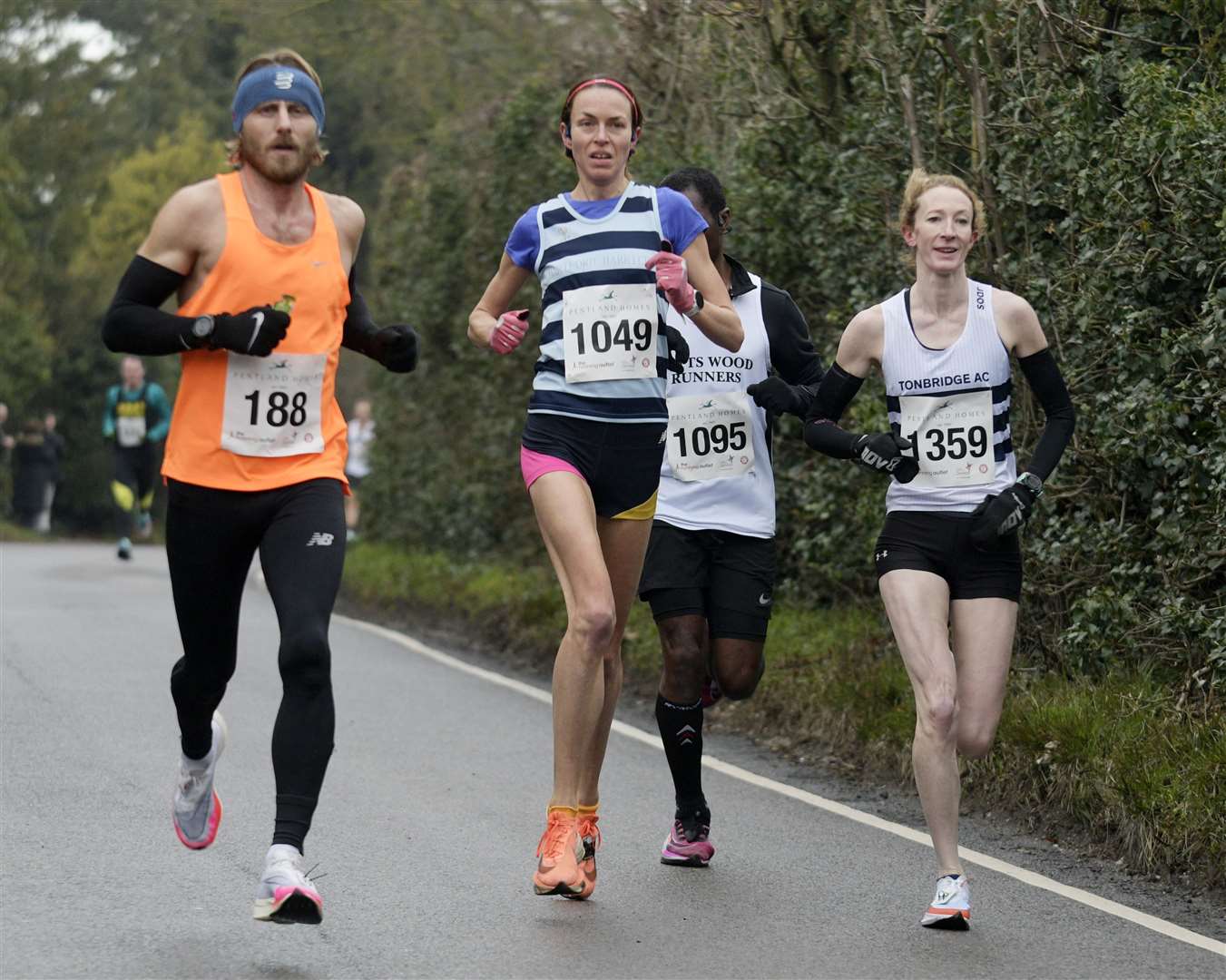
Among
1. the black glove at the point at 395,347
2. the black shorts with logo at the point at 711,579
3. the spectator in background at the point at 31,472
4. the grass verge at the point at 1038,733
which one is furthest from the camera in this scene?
the spectator in background at the point at 31,472

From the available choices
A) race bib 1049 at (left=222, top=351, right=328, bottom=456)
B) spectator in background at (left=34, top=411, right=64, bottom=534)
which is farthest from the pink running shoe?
spectator in background at (left=34, top=411, right=64, bottom=534)

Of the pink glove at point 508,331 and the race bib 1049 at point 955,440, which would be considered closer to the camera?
the pink glove at point 508,331

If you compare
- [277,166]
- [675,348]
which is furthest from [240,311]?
[675,348]

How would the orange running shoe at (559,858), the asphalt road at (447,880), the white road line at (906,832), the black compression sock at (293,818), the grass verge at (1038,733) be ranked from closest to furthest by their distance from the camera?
the black compression sock at (293,818)
the asphalt road at (447,880)
the orange running shoe at (559,858)
the white road line at (906,832)
the grass verge at (1038,733)

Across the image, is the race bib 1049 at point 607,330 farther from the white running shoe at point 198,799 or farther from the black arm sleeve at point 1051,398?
the white running shoe at point 198,799

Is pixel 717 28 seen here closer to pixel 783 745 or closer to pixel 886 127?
pixel 886 127

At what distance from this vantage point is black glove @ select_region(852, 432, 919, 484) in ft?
20.7

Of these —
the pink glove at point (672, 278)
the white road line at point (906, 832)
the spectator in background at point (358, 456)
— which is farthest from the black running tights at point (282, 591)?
the spectator in background at point (358, 456)

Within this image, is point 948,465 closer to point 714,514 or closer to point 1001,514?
point 1001,514

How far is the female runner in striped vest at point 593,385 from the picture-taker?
6.15 metres

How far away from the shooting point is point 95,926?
576cm

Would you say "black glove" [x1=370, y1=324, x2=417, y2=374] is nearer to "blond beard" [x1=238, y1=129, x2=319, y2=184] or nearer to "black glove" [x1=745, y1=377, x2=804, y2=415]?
"blond beard" [x1=238, y1=129, x2=319, y2=184]

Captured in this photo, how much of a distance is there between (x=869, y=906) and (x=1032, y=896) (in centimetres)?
58

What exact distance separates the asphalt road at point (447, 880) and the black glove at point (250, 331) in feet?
5.23
